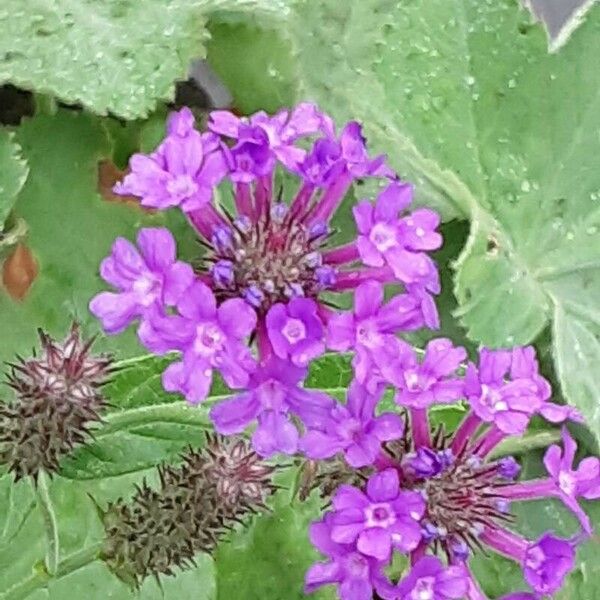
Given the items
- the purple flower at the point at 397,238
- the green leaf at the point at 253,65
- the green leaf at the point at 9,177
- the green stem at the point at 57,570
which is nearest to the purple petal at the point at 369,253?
the purple flower at the point at 397,238

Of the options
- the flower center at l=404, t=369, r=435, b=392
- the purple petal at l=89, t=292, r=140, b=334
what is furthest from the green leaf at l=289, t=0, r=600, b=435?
the purple petal at l=89, t=292, r=140, b=334

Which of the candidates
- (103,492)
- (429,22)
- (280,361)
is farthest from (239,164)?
(103,492)

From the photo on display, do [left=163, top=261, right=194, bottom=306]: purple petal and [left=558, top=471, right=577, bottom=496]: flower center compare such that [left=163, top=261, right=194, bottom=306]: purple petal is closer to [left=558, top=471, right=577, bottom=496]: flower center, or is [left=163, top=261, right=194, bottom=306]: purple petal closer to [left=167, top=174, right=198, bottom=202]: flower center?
[left=167, top=174, right=198, bottom=202]: flower center

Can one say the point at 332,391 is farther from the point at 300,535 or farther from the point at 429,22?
the point at 429,22

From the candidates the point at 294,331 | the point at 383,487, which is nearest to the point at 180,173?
the point at 294,331

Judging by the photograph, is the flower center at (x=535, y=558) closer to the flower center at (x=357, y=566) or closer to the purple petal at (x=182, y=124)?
the flower center at (x=357, y=566)

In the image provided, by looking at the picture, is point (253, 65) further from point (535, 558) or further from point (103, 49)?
point (535, 558)

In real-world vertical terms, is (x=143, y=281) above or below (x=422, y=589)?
above
